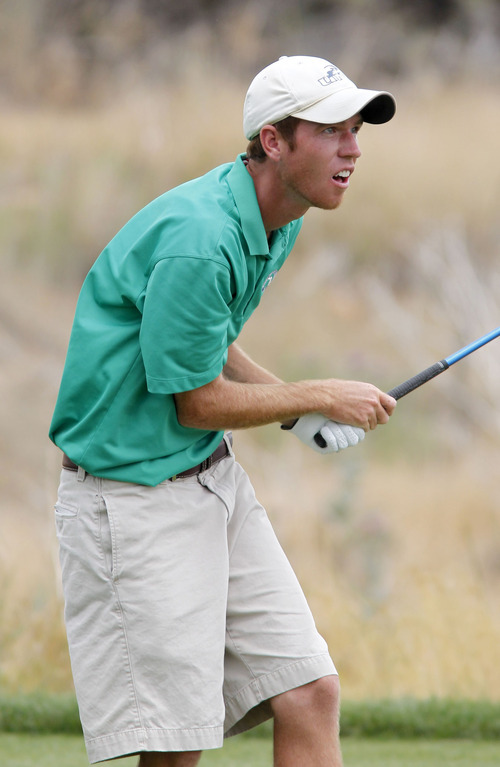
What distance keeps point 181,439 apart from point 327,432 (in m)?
0.35

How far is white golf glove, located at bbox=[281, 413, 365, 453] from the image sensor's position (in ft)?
9.96

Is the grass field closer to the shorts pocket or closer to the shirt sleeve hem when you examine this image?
the shorts pocket

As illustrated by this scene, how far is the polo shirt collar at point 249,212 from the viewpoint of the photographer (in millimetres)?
2865

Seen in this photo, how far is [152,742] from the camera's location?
114 inches

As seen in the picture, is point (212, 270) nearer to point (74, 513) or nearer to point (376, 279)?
point (74, 513)

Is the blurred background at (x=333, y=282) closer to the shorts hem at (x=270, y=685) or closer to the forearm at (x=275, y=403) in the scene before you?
the shorts hem at (x=270, y=685)

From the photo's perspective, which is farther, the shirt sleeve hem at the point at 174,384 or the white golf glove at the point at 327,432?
the white golf glove at the point at 327,432

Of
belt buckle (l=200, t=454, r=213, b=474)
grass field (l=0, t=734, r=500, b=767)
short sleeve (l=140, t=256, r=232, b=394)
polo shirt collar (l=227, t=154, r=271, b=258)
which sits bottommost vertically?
grass field (l=0, t=734, r=500, b=767)

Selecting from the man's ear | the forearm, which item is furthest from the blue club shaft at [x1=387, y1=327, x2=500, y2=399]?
the man's ear

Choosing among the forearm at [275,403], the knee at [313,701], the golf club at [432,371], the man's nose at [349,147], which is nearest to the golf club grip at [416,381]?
the golf club at [432,371]

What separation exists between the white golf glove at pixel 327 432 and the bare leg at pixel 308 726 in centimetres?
55

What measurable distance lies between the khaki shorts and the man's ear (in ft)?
2.55

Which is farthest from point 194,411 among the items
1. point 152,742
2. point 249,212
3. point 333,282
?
point 333,282

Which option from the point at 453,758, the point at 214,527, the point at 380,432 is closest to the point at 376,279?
the point at 380,432
